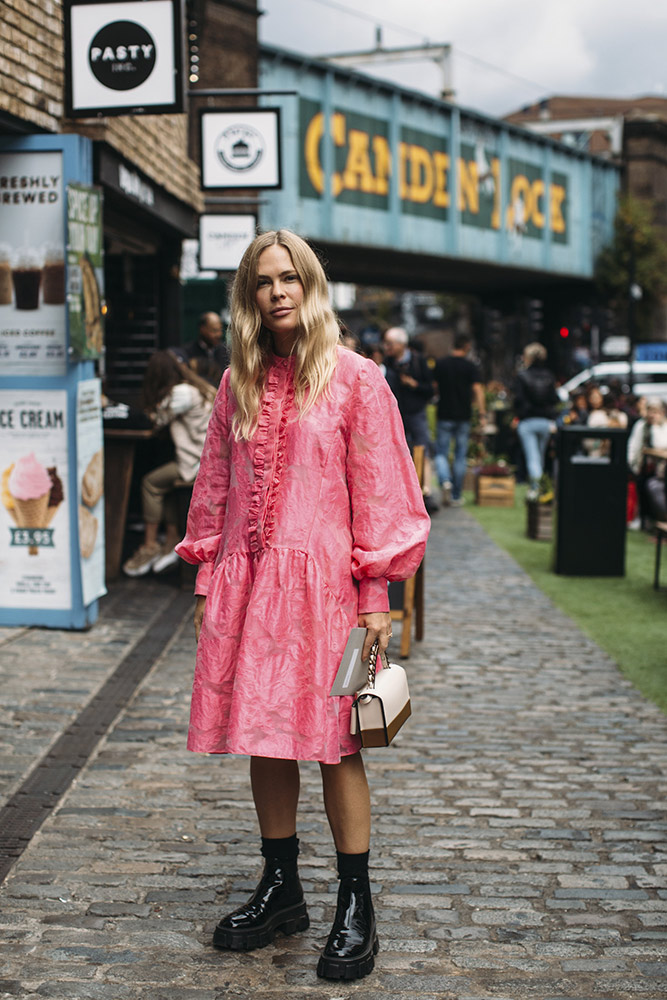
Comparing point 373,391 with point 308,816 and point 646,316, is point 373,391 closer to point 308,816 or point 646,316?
point 308,816

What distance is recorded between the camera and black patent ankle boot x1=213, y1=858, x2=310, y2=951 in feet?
10.6

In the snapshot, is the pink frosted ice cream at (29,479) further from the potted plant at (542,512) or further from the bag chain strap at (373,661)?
the potted plant at (542,512)

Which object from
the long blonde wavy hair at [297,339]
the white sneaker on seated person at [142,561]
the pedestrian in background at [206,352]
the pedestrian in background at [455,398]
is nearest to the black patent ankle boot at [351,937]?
the long blonde wavy hair at [297,339]

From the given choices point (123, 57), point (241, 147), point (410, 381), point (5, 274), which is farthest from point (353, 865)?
point (241, 147)

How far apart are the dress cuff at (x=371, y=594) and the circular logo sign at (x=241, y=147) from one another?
29.9ft

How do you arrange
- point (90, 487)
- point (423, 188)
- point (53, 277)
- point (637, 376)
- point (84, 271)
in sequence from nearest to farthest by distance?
point (53, 277) → point (84, 271) → point (90, 487) → point (637, 376) → point (423, 188)

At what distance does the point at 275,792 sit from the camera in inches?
128

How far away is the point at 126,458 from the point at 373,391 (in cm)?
637

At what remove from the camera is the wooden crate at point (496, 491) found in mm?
15203

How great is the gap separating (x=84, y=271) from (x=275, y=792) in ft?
14.2

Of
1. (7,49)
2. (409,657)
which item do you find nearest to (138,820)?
(409,657)

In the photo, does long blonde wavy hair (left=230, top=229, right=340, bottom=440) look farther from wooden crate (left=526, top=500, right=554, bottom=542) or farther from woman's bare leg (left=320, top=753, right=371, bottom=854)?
wooden crate (left=526, top=500, right=554, bottom=542)

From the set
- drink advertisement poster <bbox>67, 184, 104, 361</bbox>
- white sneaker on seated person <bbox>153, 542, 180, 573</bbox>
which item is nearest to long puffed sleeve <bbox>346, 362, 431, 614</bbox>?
drink advertisement poster <bbox>67, 184, 104, 361</bbox>

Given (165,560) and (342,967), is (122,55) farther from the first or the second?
(342,967)
